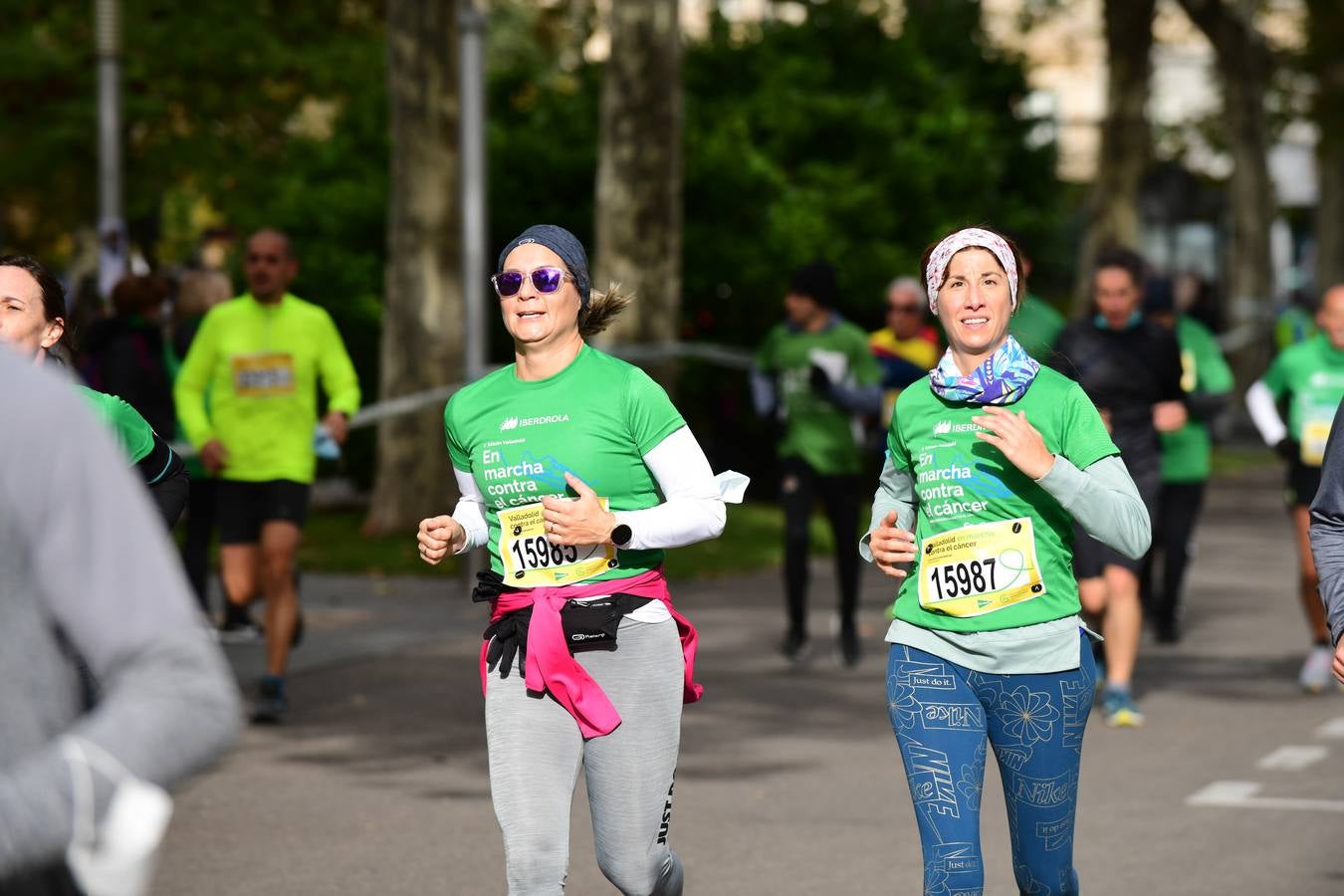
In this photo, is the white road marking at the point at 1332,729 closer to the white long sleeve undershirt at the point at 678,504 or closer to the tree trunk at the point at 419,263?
the white long sleeve undershirt at the point at 678,504

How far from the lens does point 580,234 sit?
19.6m

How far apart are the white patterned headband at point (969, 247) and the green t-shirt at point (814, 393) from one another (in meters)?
6.17

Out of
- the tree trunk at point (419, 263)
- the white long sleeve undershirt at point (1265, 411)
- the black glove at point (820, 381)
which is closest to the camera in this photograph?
the white long sleeve undershirt at point (1265, 411)

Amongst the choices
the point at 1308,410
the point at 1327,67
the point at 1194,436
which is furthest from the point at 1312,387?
the point at 1327,67

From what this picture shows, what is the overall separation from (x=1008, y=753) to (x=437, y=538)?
1.32 metres

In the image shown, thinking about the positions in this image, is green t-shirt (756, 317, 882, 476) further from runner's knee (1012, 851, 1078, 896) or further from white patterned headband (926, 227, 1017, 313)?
runner's knee (1012, 851, 1078, 896)

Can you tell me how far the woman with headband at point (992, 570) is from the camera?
4727mm

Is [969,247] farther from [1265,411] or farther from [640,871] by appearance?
[1265,411]

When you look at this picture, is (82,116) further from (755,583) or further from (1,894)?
(1,894)

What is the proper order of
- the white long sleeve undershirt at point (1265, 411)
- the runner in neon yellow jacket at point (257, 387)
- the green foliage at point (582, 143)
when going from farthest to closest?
the green foliage at point (582, 143) < the white long sleeve undershirt at point (1265, 411) < the runner in neon yellow jacket at point (257, 387)

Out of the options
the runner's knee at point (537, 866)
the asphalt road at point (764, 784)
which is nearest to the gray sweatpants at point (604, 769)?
the runner's knee at point (537, 866)

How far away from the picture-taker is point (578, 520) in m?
4.77

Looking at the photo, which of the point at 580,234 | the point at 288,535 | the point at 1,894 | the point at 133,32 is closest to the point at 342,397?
the point at 288,535

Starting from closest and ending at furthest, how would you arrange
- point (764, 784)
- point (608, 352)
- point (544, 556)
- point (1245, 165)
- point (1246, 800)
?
point (544, 556), point (1246, 800), point (764, 784), point (608, 352), point (1245, 165)
